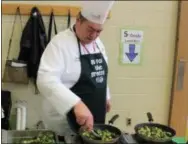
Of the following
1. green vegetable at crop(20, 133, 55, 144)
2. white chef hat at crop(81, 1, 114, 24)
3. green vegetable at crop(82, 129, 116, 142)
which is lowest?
green vegetable at crop(20, 133, 55, 144)

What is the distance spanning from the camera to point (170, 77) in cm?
304

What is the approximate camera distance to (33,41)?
8.61 ft

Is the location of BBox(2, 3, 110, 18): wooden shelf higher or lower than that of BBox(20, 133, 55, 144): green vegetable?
higher

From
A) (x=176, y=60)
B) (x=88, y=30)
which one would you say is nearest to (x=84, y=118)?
(x=88, y=30)

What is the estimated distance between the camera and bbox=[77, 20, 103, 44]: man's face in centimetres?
155

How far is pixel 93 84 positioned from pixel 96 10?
1.32ft

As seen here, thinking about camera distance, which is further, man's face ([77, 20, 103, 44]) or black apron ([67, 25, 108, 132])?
black apron ([67, 25, 108, 132])

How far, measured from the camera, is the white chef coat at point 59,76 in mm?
1408

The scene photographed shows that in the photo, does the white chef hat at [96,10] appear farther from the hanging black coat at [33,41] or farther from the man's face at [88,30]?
the hanging black coat at [33,41]

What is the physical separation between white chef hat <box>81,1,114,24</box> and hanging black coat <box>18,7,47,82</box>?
1.15 metres

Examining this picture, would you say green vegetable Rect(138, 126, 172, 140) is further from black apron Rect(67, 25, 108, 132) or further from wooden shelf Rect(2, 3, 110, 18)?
wooden shelf Rect(2, 3, 110, 18)

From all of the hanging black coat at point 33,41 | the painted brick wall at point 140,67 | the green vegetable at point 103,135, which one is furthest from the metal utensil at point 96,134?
the painted brick wall at point 140,67

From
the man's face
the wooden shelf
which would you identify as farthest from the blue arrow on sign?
the man's face

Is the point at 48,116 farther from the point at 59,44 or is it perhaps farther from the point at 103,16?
the point at 103,16
